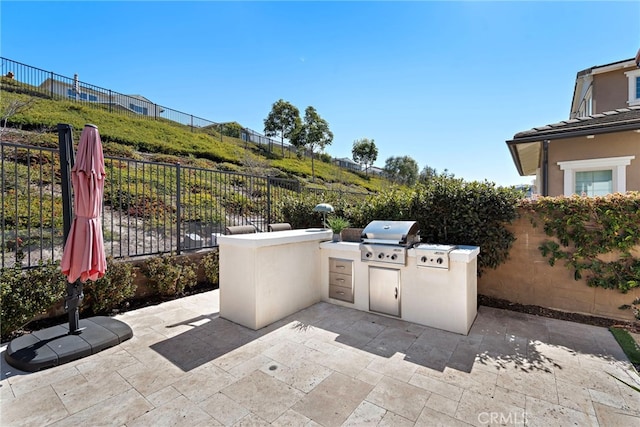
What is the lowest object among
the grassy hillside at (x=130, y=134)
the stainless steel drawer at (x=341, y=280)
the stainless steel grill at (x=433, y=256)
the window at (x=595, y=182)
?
the stainless steel drawer at (x=341, y=280)

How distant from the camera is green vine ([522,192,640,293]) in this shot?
4.09 metres

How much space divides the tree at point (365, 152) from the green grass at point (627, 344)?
122 ft

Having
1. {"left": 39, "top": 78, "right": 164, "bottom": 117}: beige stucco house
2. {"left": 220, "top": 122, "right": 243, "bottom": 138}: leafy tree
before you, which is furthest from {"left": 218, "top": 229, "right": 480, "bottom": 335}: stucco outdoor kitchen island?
{"left": 220, "top": 122, "right": 243, "bottom": 138}: leafy tree

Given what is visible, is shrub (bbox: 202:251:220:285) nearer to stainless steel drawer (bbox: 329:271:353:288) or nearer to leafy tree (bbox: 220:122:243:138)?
stainless steel drawer (bbox: 329:271:353:288)

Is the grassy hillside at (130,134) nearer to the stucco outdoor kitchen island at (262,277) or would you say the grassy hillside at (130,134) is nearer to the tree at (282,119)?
the stucco outdoor kitchen island at (262,277)

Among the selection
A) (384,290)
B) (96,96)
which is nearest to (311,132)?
(96,96)

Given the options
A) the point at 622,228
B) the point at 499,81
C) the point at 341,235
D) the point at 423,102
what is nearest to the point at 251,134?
the point at 423,102

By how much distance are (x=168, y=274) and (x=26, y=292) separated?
5.94 feet

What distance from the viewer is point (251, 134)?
94.3ft

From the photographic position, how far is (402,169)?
1535 inches

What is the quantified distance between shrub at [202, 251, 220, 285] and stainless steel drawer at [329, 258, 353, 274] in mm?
2590

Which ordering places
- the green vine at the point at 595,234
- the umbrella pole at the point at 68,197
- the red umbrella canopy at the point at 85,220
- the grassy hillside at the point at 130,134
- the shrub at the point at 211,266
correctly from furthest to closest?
the grassy hillside at the point at 130,134 < the shrub at the point at 211,266 < the green vine at the point at 595,234 < the umbrella pole at the point at 68,197 < the red umbrella canopy at the point at 85,220


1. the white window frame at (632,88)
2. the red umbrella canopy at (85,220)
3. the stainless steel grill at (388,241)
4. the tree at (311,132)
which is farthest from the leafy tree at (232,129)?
the white window frame at (632,88)

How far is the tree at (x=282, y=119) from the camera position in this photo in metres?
31.6
